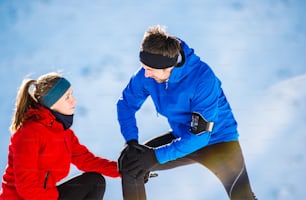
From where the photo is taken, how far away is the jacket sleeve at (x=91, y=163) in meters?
2.57

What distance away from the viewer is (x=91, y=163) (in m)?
2.59

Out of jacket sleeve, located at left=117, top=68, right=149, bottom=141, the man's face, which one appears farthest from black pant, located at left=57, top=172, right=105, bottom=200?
the man's face

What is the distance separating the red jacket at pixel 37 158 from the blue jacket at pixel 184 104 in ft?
1.29

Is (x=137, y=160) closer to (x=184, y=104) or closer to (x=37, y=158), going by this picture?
(x=184, y=104)

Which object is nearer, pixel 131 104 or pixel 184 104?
pixel 184 104

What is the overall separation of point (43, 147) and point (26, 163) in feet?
0.41

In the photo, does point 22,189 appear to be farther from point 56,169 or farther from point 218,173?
point 218,173

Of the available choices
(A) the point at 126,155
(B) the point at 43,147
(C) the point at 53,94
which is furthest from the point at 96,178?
(C) the point at 53,94

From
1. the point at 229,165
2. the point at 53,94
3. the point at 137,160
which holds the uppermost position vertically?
the point at 53,94

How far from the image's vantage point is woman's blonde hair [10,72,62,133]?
2229 mm

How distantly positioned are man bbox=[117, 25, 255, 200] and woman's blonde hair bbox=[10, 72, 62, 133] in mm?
442

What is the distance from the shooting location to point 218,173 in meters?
2.62

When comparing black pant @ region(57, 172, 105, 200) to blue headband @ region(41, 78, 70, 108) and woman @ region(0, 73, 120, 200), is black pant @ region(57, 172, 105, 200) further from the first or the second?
blue headband @ region(41, 78, 70, 108)

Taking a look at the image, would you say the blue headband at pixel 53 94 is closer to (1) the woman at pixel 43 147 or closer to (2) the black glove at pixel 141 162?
(1) the woman at pixel 43 147
